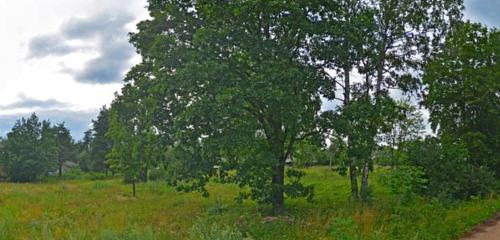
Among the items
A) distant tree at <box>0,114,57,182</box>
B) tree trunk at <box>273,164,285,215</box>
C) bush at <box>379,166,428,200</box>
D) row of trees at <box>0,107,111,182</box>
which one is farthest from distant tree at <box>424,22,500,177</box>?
distant tree at <box>0,114,57,182</box>

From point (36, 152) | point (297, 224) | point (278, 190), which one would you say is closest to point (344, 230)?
point (297, 224)

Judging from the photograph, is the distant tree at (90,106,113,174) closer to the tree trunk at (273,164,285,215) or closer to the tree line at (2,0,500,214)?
the tree line at (2,0,500,214)

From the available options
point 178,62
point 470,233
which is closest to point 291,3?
point 178,62

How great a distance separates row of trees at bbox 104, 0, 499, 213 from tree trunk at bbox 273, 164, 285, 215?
0.04m

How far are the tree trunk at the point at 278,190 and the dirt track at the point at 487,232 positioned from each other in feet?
22.5

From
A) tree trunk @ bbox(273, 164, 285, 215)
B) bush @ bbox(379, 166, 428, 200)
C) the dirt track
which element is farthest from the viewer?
bush @ bbox(379, 166, 428, 200)

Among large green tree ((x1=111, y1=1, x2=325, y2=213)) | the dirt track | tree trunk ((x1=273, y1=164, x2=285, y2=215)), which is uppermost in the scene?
large green tree ((x1=111, y1=1, x2=325, y2=213))

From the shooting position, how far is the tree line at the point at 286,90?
15828 mm

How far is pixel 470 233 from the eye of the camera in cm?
1289

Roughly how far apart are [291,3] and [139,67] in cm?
878

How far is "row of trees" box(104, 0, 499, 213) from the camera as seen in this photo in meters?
15.7

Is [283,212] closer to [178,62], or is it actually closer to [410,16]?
[178,62]

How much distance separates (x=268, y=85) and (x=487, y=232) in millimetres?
7686

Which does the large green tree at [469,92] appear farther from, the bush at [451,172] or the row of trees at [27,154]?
the row of trees at [27,154]
